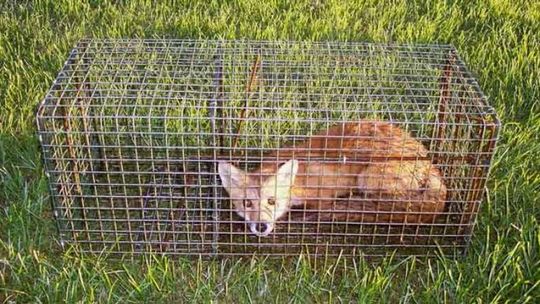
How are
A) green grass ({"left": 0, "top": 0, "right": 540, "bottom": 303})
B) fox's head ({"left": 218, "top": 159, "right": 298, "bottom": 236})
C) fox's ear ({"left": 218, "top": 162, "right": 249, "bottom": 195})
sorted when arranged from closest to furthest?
green grass ({"left": 0, "top": 0, "right": 540, "bottom": 303}), fox's ear ({"left": 218, "top": 162, "right": 249, "bottom": 195}), fox's head ({"left": 218, "top": 159, "right": 298, "bottom": 236})

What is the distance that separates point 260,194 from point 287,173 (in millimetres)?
199

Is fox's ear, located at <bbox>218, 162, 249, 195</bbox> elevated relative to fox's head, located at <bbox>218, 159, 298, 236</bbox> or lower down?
elevated

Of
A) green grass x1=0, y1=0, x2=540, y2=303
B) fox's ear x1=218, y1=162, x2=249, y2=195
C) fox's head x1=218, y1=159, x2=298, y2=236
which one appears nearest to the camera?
green grass x1=0, y1=0, x2=540, y2=303

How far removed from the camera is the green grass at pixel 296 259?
350 cm

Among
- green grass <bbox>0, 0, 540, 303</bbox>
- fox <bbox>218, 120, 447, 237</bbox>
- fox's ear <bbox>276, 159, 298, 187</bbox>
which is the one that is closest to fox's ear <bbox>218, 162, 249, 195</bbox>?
fox <bbox>218, 120, 447, 237</bbox>

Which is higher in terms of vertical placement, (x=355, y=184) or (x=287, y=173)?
(x=287, y=173)

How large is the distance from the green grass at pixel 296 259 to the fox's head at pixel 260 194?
0.76 ft

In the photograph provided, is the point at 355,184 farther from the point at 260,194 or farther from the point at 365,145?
the point at 260,194

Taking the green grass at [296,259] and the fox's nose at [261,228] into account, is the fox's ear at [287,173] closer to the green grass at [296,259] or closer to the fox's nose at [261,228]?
the fox's nose at [261,228]

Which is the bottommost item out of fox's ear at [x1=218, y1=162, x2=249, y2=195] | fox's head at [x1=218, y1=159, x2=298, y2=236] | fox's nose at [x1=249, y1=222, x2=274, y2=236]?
fox's nose at [x1=249, y1=222, x2=274, y2=236]

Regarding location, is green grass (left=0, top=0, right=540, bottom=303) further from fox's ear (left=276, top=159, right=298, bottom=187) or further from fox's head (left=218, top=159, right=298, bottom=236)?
fox's ear (left=276, top=159, right=298, bottom=187)

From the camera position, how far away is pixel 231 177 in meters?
3.69

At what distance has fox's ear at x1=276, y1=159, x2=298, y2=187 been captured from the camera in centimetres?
366

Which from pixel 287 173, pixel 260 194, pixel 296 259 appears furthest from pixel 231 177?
pixel 296 259
